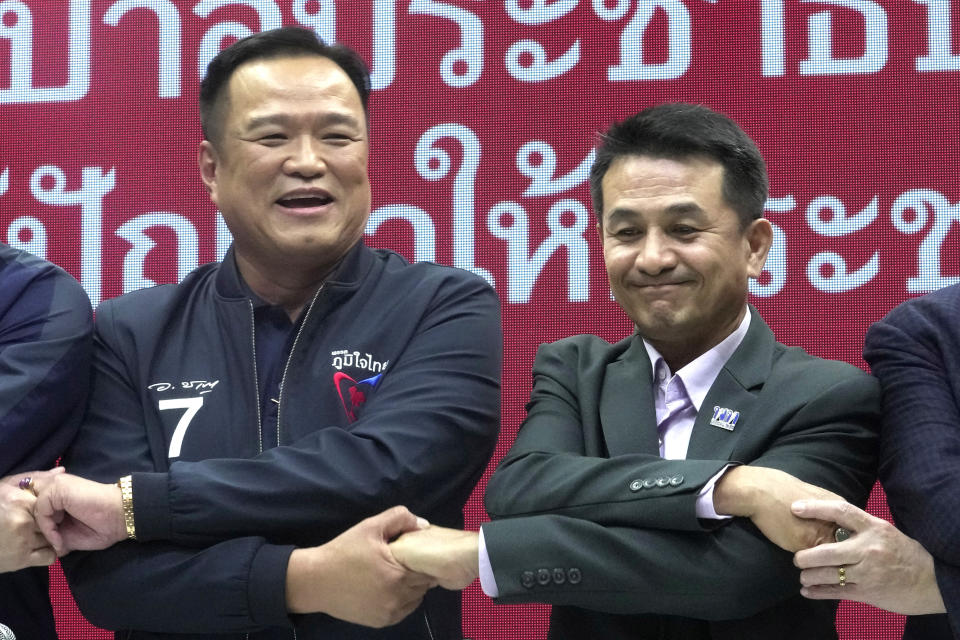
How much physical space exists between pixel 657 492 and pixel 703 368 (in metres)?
0.37

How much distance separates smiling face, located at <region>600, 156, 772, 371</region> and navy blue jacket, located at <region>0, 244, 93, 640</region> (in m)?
1.03

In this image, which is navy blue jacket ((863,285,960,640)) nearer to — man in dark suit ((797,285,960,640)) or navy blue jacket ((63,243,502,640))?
man in dark suit ((797,285,960,640))

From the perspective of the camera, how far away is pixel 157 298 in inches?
104

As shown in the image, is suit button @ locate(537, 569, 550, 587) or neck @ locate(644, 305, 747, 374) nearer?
suit button @ locate(537, 569, 550, 587)

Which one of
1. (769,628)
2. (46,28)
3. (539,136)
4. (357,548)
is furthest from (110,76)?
(769,628)

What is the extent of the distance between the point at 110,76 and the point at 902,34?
2.16 meters

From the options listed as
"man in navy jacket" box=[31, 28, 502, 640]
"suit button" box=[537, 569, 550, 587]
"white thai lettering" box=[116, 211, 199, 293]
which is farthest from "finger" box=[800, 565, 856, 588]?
"white thai lettering" box=[116, 211, 199, 293]

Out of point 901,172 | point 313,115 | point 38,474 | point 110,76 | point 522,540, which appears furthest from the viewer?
point 110,76

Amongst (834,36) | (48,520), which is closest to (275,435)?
(48,520)

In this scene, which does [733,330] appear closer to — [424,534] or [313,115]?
[424,534]

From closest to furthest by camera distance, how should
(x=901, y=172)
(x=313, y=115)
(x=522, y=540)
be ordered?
(x=522, y=540)
(x=313, y=115)
(x=901, y=172)

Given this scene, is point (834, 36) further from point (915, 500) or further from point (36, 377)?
point (36, 377)

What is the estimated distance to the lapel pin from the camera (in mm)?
2281

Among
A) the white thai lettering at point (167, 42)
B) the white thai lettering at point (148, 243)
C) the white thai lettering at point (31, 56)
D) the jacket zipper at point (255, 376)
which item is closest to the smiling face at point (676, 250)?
the jacket zipper at point (255, 376)
